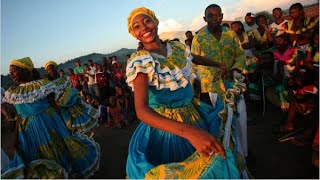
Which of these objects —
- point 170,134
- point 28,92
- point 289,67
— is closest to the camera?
point 170,134

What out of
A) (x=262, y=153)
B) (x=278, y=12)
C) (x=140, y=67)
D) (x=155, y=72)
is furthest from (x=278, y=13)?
(x=140, y=67)

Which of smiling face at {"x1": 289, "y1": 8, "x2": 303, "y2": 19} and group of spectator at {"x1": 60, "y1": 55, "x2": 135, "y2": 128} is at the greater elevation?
smiling face at {"x1": 289, "y1": 8, "x2": 303, "y2": 19}

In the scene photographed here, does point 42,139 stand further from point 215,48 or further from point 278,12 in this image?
point 278,12

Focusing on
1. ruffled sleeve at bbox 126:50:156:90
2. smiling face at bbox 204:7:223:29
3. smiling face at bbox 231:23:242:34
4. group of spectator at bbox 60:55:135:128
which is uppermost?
smiling face at bbox 204:7:223:29

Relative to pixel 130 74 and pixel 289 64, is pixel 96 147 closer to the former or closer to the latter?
pixel 130 74

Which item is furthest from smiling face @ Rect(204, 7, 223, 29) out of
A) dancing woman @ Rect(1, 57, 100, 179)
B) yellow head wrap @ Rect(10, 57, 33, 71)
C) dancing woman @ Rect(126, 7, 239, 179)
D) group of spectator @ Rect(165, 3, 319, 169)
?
yellow head wrap @ Rect(10, 57, 33, 71)

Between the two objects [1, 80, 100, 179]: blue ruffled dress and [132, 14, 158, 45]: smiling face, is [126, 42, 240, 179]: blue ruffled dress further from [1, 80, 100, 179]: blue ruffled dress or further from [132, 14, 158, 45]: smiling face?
[1, 80, 100, 179]: blue ruffled dress

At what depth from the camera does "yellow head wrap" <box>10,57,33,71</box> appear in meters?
4.61

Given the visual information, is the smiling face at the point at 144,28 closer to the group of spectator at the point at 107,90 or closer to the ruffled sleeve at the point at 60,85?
the ruffled sleeve at the point at 60,85

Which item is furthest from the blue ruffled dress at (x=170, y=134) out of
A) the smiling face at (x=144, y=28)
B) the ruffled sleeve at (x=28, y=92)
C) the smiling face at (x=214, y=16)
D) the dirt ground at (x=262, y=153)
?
the ruffled sleeve at (x=28, y=92)

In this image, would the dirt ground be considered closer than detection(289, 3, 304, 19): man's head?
Yes

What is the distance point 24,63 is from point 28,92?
1.44 feet

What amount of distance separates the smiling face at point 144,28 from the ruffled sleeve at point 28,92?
100 inches

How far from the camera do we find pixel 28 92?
4.59 metres
